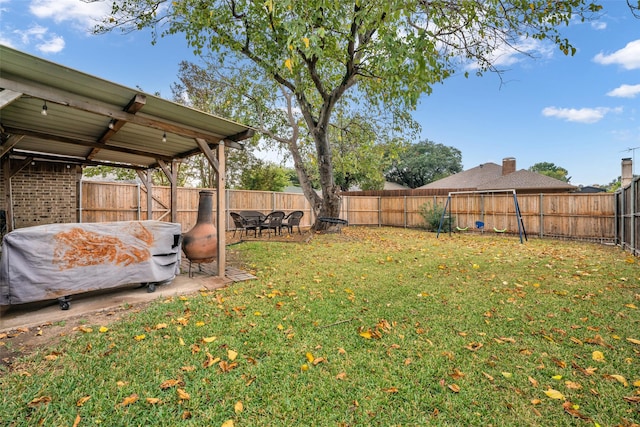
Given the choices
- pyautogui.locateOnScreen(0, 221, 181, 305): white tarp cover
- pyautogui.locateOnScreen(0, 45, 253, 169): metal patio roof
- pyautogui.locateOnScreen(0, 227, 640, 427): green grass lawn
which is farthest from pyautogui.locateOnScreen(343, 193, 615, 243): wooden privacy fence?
pyautogui.locateOnScreen(0, 221, 181, 305): white tarp cover

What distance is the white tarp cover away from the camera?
297cm

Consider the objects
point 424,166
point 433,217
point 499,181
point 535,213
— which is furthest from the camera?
point 424,166

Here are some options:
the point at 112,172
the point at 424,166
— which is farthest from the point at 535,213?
the point at 424,166

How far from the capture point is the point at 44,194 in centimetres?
756

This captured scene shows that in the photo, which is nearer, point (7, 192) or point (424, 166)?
point (7, 192)

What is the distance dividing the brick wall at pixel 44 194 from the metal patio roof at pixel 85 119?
2.97ft

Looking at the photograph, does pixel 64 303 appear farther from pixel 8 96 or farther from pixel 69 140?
pixel 69 140

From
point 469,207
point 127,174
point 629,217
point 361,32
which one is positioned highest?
point 361,32

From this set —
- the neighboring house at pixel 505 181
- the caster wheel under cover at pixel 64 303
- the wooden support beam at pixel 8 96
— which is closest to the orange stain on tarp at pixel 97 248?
the caster wheel under cover at pixel 64 303

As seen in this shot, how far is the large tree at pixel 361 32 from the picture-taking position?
4684 millimetres

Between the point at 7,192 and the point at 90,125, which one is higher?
the point at 90,125

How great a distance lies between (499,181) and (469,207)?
26.1 feet

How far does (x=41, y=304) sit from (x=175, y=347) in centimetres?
242

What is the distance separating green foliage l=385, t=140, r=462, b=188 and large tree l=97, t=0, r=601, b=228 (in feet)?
84.3
